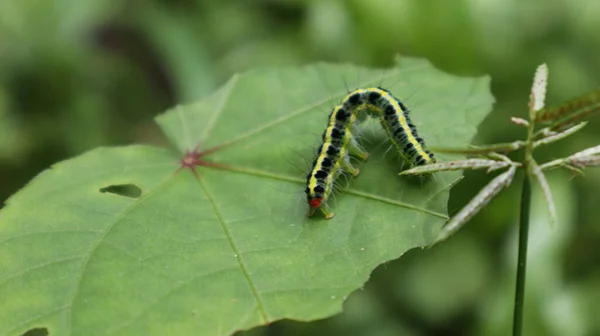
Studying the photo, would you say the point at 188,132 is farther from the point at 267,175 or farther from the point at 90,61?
the point at 90,61

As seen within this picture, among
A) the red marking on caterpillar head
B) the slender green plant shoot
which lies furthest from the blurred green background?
the slender green plant shoot

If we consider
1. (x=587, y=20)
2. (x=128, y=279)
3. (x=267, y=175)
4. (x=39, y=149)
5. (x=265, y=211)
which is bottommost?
(x=128, y=279)

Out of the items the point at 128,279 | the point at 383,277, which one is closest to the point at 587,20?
the point at 383,277

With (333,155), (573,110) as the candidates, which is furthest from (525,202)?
(333,155)

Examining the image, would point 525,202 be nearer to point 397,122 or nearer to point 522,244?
point 522,244

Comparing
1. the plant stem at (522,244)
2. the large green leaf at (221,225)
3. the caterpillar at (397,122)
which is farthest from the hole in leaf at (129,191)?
the plant stem at (522,244)

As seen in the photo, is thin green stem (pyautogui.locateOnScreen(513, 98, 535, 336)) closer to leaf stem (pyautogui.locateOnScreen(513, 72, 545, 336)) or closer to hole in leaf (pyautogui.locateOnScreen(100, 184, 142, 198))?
leaf stem (pyautogui.locateOnScreen(513, 72, 545, 336))

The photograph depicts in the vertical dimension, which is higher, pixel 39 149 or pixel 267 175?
pixel 39 149

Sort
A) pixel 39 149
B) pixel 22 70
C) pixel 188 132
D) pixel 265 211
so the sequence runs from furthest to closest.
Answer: pixel 22 70
pixel 39 149
pixel 188 132
pixel 265 211

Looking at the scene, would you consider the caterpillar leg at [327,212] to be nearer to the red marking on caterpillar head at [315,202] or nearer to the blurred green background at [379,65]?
the red marking on caterpillar head at [315,202]
